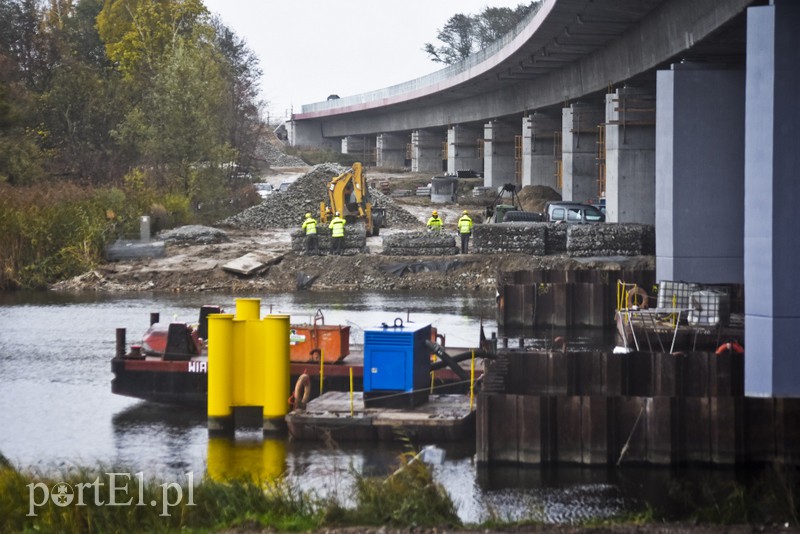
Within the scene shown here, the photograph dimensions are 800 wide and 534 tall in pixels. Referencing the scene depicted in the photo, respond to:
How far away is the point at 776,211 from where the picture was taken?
19.8 metres

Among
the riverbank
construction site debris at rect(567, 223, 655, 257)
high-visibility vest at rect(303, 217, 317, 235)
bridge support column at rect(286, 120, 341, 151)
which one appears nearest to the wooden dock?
construction site debris at rect(567, 223, 655, 257)

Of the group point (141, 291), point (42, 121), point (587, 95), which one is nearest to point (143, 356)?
point (141, 291)

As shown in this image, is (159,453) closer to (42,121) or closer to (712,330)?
(712,330)

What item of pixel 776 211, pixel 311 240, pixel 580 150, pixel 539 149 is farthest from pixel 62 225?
pixel 776 211

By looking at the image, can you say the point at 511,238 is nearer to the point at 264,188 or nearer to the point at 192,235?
the point at 192,235

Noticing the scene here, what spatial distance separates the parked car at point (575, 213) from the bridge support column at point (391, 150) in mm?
67622

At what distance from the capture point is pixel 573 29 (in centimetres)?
4422

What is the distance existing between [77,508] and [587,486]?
7.70m

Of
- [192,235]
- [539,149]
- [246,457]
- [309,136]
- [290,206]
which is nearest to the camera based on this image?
[246,457]

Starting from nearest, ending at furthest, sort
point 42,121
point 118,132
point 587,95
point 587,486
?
point 587,486, point 587,95, point 118,132, point 42,121

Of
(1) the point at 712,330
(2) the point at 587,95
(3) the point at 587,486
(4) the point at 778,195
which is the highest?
(2) the point at 587,95

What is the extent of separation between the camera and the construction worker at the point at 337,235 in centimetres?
4891

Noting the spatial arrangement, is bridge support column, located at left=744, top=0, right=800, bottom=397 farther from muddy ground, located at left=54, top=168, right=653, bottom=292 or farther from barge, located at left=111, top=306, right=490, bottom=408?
muddy ground, located at left=54, top=168, right=653, bottom=292

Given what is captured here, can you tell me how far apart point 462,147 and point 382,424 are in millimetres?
75014
